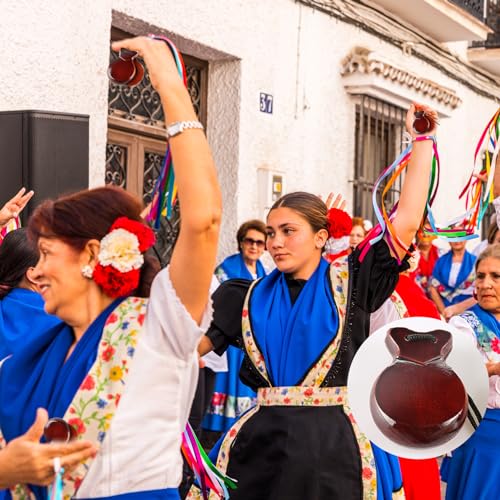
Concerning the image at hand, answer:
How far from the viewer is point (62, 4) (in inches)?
268

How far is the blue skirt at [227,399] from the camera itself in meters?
7.55

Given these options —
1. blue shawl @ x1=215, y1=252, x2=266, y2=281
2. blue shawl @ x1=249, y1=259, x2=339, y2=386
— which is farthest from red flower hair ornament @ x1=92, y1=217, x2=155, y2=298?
blue shawl @ x1=215, y1=252, x2=266, y2=281

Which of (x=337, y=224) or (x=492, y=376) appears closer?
(x=337, y=224)

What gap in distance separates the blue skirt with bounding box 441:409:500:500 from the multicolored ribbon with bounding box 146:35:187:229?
245 cm

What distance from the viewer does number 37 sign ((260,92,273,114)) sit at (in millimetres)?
9055

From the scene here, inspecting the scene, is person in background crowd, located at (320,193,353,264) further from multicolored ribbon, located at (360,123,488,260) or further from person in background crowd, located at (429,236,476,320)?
person in background crowd, located at (429,236,476,320)

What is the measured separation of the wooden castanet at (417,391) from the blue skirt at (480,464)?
0.78 m

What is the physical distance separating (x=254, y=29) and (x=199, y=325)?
6.69m

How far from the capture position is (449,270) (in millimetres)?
10289

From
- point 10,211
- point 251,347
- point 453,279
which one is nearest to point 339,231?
point 251,347

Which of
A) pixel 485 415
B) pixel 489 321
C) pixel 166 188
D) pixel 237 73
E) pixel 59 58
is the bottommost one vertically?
pixel 485 415

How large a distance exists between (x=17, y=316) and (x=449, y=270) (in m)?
6.88

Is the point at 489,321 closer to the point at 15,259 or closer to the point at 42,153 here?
the point at 15,259

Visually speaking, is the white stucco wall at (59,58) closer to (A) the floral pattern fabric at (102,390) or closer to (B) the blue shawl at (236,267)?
(B) the blue shawl at (236,267)
